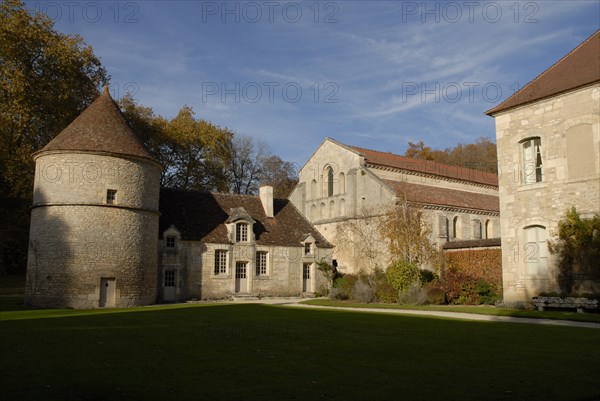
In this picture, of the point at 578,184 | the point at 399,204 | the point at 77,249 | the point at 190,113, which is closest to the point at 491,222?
the point at 399,204

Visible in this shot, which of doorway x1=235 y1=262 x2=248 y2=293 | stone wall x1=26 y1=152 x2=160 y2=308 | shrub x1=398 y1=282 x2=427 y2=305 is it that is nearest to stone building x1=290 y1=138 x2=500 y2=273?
doorway x1=235 y1=262 x2=248 y2=293

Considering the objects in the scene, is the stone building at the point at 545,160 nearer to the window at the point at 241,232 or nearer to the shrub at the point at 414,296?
the shrub at the point at 414,296

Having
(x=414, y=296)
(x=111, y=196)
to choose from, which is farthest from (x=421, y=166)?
(x=111, y=196)

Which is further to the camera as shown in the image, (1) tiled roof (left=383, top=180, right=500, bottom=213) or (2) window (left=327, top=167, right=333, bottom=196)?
(2) window (left=327, top=167, right=333, bottom=196)

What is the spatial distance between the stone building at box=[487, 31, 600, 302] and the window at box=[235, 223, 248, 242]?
14.7 metres

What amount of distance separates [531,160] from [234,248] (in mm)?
16399

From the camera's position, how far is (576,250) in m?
19.5

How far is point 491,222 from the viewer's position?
39.7m

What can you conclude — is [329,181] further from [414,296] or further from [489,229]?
[414,296]

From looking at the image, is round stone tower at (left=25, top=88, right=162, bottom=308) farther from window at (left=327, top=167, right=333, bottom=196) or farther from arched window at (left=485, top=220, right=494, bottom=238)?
arched window at (left=485, top=220, right=494, bottom=238)

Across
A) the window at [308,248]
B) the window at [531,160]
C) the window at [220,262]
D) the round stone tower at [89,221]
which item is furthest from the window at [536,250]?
the round stone tower at [89,221]

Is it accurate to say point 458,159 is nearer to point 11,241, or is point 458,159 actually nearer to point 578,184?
point 578,184

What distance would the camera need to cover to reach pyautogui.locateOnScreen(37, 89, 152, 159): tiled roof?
23.8 m

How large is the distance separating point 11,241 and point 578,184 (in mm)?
32318
